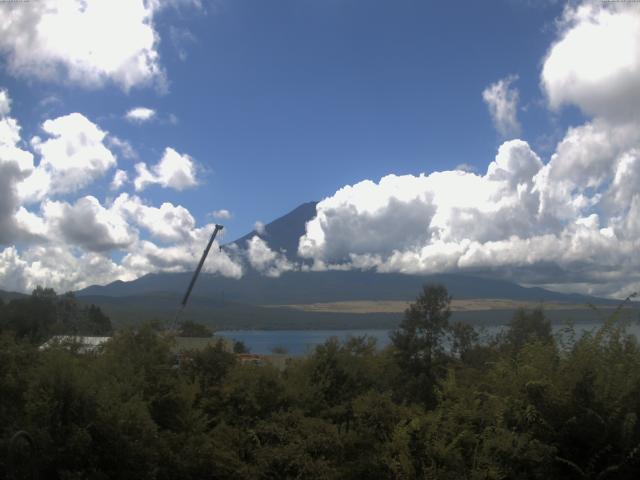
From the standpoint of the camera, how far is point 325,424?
37.8ft

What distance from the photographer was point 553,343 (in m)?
12.4

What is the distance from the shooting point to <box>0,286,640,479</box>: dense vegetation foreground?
9.45 metres

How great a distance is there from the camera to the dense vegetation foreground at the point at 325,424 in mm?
9453

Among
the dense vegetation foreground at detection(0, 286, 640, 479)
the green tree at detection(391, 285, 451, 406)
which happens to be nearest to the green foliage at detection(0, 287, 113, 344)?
the green tree at detection(391, 285, 451, 406)

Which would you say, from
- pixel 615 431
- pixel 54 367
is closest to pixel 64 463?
pixel 54 367

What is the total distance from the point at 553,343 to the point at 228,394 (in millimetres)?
7086

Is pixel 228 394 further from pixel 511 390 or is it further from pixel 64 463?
pixel 511 390

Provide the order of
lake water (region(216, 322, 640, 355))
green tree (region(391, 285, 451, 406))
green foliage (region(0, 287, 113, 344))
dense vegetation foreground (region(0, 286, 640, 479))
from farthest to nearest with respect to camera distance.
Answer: green foliage (region(0, 287, 113, 344)) → green tree (region(391, 285, 451, 406)) → lake water (region(216, 322, 640, 355)) → dense vegetation foreground (region(0, 286, 640, 479))

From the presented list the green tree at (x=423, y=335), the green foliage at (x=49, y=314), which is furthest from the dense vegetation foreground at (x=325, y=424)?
the green foliage at (x=49, y=314)

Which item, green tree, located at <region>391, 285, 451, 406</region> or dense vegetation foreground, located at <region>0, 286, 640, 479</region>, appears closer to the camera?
dense vegetation foreground, located at <region>0, 286, 640, 479</region>

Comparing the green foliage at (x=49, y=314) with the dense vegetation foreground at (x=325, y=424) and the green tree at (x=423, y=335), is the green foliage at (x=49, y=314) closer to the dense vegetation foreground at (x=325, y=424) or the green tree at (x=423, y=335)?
the green tree at (x=423, y=335)

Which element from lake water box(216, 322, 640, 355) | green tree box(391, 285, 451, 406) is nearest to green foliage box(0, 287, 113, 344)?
lake water box(216, 322, 640, 355)

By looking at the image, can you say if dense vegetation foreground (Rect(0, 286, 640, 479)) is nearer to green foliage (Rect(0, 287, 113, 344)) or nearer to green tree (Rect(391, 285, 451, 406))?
green tree (Rect(391, 285, 451, 406))

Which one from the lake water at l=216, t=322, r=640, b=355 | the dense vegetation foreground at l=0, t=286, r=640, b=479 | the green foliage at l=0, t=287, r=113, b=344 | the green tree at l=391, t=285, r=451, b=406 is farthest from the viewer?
the green foliage at l=0, t=287, r=113, b=344
